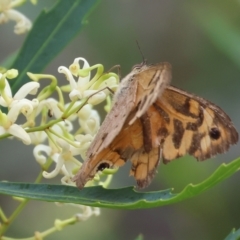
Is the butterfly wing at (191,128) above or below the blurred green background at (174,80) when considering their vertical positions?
above

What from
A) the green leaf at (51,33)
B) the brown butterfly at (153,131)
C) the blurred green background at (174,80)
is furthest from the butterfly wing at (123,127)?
the blurred green background at (174,80)

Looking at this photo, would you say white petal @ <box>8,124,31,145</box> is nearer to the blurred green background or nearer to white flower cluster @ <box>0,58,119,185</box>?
white flower cluster @ <box>0,58,119,185</box>

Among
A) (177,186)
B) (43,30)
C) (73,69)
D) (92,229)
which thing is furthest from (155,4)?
(73,69)

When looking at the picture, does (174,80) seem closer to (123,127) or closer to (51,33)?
(51,33)

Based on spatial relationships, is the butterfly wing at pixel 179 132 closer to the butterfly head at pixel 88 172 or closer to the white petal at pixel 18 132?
the butterfly head at pixel 88 172

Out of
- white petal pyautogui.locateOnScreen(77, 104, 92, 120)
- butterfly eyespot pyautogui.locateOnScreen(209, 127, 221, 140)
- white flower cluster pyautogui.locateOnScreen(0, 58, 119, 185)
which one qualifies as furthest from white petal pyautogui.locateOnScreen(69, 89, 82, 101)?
butterfly eyespot pyautogui.locateOnScreen(209, 127, 221, 140)

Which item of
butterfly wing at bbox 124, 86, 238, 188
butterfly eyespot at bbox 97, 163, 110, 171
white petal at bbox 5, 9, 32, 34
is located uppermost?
butterfly wing at bbox 124, 86, 238, 188
